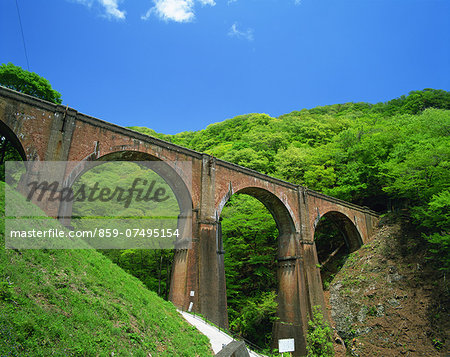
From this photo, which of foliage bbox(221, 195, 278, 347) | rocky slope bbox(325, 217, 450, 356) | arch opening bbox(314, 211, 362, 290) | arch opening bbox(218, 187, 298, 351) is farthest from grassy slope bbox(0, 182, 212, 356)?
arch opening bbox(314, 211, 362, 290)

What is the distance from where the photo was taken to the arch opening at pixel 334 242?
22.7 meters

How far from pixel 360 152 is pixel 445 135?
21.6 ft

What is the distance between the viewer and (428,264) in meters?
17.3

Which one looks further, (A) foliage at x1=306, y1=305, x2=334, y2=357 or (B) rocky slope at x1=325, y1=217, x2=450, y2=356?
(A) foliage at x1=306, y1=305, x2=334, y2=357

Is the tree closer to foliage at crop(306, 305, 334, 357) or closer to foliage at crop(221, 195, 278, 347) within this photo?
foliage at crop(221, 195, 278, 347)

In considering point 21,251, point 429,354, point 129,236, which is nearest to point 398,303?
point 429,354

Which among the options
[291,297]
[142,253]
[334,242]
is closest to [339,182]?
[334,242]

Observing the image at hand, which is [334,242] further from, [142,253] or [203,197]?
[203,197]

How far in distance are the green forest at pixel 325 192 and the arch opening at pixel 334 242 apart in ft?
0.40

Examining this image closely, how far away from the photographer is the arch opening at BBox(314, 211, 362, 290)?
74.4 ft

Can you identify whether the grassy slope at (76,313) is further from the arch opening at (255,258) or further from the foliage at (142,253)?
the foliage at (142,253)

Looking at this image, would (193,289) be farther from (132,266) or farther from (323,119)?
(323,119)

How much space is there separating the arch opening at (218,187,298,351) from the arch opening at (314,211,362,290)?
4250mm

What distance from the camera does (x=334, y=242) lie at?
25.6m
